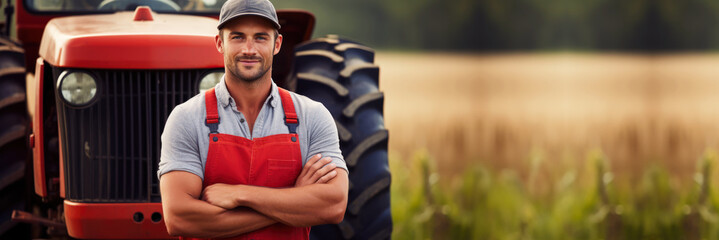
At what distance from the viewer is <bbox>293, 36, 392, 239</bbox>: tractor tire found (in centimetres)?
353

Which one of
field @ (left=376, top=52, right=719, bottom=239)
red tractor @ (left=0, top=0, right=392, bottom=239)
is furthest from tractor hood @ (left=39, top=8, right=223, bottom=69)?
field @ (left=376, top=52, right=719, bottom=239)

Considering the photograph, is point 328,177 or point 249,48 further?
point 328,177

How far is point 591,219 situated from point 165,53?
317 centimetres

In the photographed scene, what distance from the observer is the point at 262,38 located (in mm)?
2115

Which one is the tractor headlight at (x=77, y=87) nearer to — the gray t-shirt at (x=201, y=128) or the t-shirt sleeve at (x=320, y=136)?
the gray t-shirt at (x=201, y=128)

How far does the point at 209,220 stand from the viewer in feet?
7.10

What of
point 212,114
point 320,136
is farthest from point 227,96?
point 320,136

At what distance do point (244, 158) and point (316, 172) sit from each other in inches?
8.5

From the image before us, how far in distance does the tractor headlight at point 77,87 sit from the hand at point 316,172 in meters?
1.49

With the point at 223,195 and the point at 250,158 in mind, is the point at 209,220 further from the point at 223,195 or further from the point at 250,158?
the point at 250,158

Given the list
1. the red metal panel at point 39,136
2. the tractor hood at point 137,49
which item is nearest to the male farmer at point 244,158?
the tractor hood at point 137,49

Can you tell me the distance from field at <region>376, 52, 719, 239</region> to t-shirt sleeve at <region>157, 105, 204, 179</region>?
285 cm

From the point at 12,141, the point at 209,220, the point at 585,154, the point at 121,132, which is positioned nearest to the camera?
the point at 209,220

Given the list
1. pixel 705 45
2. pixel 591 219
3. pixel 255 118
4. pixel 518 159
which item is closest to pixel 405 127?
pixel 518 159
